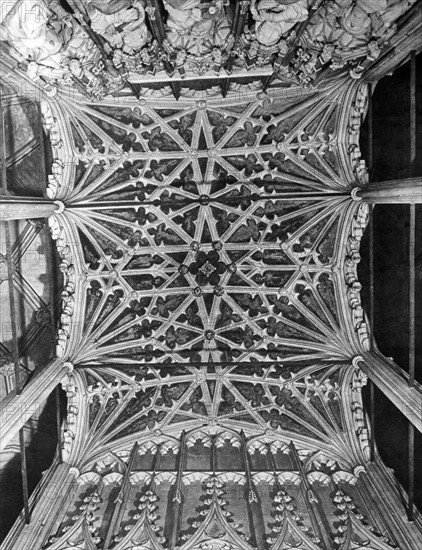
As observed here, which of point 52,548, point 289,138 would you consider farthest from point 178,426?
point 289,138

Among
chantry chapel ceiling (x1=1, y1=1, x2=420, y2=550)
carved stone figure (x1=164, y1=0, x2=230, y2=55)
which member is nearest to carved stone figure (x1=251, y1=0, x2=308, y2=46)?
carved stone figure (x1=164, y1=0, x2=230, y2=55)

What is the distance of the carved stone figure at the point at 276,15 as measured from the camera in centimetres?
747

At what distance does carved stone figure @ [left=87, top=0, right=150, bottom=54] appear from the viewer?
7.54 meters

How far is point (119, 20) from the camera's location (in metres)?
7.69

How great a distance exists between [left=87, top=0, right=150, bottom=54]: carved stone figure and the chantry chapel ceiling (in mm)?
814

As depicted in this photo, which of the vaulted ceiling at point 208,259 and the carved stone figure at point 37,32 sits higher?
the carved stone figure at point 37,32

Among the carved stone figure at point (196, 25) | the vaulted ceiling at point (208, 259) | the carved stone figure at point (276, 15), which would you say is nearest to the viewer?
the carved stone figure at point (276, 15)

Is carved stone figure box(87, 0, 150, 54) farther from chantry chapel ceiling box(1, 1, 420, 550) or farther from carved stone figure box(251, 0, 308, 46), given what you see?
carved stone figure box(251, 0, 308, 46)

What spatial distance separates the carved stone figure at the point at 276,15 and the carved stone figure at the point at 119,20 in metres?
1.63

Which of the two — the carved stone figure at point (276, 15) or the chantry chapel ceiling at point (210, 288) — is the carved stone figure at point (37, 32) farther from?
the carved stone figure at point (276, 15)

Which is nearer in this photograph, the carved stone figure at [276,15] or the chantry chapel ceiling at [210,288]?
the carved stone figure at [276,15]

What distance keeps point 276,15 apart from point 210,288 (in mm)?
6419

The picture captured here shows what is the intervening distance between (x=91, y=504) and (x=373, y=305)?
21.8ft

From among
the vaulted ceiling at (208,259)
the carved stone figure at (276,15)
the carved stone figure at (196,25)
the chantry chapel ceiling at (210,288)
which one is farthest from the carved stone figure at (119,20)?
the vaulted ceiling at (208,259)
